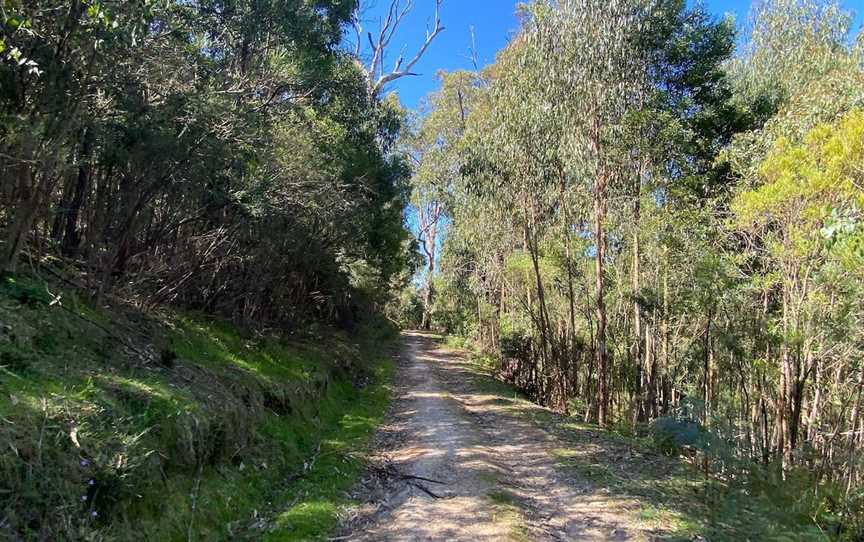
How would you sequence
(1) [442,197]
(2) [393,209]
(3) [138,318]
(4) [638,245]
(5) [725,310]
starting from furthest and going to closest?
(1) [442,197], (2) [393,209], (4) [638,245], (5) [725,310], (3) [138,318]

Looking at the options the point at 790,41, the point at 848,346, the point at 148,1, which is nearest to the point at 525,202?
the point at 848,346

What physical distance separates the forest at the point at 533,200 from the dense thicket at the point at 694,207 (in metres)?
0.07

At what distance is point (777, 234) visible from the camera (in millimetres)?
9852

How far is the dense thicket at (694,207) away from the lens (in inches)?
371

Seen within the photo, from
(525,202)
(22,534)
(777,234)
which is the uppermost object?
(525,202)

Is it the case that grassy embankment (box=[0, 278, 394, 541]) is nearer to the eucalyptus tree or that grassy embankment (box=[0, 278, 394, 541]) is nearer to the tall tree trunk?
the tall tree trunk

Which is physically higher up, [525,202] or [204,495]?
[525,202]

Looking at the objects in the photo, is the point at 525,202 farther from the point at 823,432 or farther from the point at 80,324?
the point at 80,324

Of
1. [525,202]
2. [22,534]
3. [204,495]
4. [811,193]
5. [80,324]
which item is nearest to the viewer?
[22,534]

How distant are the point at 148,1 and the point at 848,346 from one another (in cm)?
1167

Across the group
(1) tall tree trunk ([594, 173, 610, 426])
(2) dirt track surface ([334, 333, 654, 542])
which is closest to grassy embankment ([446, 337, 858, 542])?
(2) dirt track surface ([334, 333, 654, 542])

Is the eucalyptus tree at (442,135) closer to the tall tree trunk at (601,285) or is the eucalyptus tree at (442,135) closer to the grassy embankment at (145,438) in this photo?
the tall tree trunk at (601,285)

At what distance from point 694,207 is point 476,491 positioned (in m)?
9.06

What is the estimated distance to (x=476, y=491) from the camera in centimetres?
698
